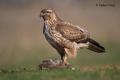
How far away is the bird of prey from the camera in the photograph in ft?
54.9

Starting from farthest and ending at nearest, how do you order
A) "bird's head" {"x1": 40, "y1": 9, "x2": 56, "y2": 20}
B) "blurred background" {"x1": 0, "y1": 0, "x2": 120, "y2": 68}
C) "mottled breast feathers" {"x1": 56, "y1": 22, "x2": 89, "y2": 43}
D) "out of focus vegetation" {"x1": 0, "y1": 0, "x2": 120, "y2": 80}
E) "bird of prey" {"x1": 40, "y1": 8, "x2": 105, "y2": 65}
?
"blurred background" {"x1": 0, "y1": 0, "x2": 120, "y2": 68}
"out of focus vegetation" {"x1": 0, "y1": 0, "x2": 120, "y2": 80}
"bird's head" {"x1": 40, "y1": 9, "x2": 56, "y2": 20}
"mottled breast feathers" {"x1": 56, "y1": 22, "x2": 89, "y2": 43}
"bird of prey" {"x1": 40, "y1": 8, "x2": 105, "y2": 65}

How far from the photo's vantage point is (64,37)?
16.8 metres

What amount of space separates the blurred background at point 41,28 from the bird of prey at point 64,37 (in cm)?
128

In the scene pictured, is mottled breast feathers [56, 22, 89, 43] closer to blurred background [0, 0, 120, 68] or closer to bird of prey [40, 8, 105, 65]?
bird of prey [40, 8, 105, 65]

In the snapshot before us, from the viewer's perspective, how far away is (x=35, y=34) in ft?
71.3

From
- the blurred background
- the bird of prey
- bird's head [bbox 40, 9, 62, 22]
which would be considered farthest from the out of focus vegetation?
bird's head [bbox 40, 9, 62, 22]

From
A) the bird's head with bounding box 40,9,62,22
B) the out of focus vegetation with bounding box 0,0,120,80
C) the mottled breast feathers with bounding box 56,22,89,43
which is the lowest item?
Result: the out of focus vegetation with bounding box 0,0,120,80

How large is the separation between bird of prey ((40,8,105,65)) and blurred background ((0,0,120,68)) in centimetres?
128

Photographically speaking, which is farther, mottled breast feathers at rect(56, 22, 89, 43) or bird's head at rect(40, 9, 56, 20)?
bird's head at rect(40, 9, 56, 20)

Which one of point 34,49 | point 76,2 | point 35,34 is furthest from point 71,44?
point 76,2

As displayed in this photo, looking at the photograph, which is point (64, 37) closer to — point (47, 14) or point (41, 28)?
point (47, 14)

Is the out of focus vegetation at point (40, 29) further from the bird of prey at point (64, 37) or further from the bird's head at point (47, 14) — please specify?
the bird's head at point (47, 14)

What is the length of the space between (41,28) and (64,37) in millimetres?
5405

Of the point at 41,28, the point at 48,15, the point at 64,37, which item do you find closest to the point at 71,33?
the point at 64,37
